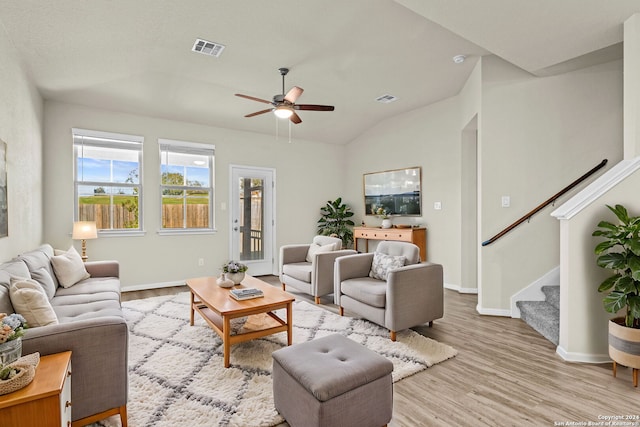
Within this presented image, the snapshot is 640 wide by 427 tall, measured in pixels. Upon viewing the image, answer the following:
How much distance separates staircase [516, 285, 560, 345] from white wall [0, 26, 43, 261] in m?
4.82

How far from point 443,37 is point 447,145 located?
202 cm

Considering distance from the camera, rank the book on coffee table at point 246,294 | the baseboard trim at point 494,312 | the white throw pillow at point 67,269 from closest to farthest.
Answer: the book on coffee table at point 246,294 < the white throw pillow at point 67,269 < the baseboard trim at point 494,312

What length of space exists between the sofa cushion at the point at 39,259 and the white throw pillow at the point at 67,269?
48mm

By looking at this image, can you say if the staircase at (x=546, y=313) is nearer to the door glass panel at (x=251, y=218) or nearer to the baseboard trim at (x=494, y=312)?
the baseboard trim at (x=494, y=312)

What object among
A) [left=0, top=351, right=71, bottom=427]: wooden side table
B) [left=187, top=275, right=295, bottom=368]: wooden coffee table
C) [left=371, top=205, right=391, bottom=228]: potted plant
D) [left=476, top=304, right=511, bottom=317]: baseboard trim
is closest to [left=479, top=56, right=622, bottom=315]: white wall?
[left=476, top=304, right=511, bottom=317]: baseboard trim

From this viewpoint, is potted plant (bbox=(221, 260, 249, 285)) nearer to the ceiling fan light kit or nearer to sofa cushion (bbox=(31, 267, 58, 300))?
sofa cushion (bbox=(31, 267, 58, 300))

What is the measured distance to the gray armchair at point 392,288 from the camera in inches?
123

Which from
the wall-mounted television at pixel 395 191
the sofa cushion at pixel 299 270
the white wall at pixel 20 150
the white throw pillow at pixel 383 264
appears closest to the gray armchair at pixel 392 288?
the white throw pillow at pixel 383 264

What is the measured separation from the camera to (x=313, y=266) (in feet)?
14.4

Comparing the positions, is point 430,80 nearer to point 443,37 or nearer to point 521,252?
point 443,37

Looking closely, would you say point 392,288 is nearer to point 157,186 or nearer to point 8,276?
point 8,276

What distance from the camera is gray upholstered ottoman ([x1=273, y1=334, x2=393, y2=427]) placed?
1686mm

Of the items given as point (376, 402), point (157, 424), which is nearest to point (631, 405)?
point (376, 402)

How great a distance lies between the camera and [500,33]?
3.02 metres
